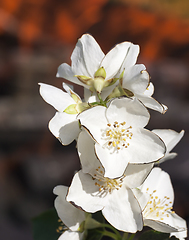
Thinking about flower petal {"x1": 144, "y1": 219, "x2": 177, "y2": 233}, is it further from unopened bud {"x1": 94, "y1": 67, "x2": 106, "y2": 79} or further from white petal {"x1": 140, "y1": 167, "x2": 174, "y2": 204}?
unopened bud {"x1": 94, "y1": 67, "x2": 106, "y2": 79}

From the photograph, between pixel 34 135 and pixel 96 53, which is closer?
pixel 96 53

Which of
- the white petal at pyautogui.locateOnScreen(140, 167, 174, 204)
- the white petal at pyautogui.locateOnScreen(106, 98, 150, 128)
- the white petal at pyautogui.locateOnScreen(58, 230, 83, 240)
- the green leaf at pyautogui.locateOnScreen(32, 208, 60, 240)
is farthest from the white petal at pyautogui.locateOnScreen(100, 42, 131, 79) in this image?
the green leaf at pyautogui.locateOnScreen(32, 208, 60, 240)

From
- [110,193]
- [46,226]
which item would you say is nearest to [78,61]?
[110,193]

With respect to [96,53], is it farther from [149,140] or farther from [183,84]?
[183,84]

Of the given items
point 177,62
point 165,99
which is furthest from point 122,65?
point 177,62

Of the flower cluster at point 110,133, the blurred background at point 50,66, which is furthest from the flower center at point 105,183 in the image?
the blurred background at point 50,66

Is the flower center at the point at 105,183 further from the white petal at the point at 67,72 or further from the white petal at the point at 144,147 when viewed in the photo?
the white petal at the point at 67,72
